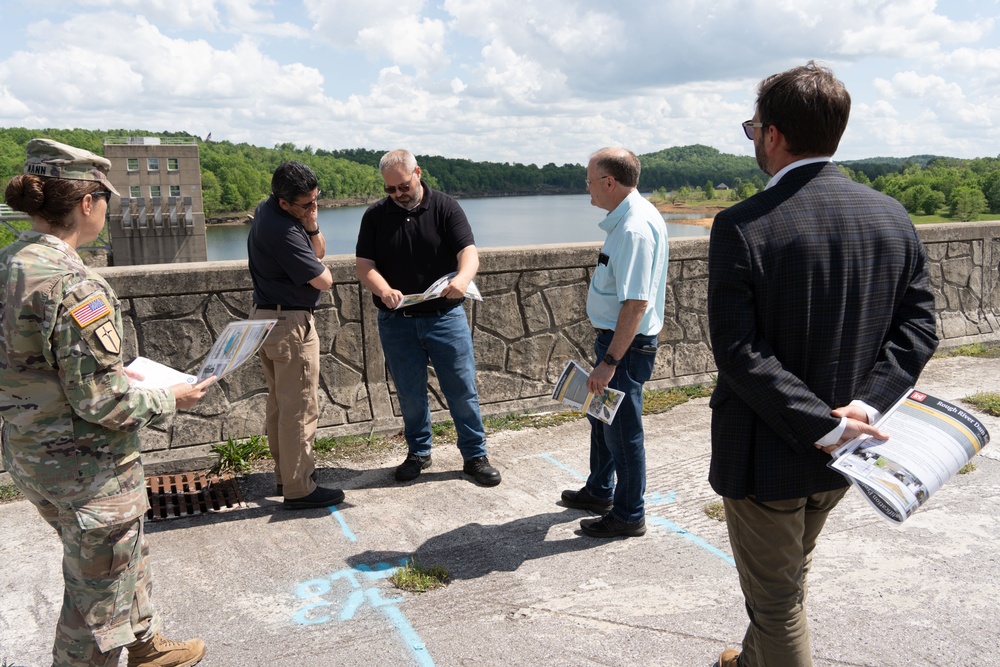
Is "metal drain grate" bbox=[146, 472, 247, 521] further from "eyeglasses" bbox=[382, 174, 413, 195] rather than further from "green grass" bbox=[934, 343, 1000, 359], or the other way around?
"green grass" bbox=[934, 343, 1000, 359]

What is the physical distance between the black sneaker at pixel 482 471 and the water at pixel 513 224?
1.69m

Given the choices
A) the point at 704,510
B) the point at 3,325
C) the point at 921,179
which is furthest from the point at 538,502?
the point at 921,179

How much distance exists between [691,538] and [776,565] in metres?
1.82

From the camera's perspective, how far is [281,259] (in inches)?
169

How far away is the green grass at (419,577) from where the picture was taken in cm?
359

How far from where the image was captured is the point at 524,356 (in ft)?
20.5

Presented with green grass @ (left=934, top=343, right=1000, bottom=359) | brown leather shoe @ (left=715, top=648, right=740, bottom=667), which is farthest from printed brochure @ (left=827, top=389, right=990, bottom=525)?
green grass @ (left=934, top=343, right=1000, bottom=359)

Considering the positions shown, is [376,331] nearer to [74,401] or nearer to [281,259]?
[281,259]

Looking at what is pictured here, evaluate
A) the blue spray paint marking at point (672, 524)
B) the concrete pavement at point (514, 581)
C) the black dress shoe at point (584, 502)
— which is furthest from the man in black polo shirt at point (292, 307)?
the blue spray paint marking at point (672, 524)

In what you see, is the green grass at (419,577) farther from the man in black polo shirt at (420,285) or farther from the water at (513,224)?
the water at (513,224)

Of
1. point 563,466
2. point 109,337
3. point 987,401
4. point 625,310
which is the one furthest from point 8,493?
point 987,401

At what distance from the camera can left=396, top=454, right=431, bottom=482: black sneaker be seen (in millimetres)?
4914

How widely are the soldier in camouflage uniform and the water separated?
289 cm

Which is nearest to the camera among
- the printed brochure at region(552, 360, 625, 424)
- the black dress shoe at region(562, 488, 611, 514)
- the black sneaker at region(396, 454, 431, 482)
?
the printed brochure at region(552, 360, 625, 424)
